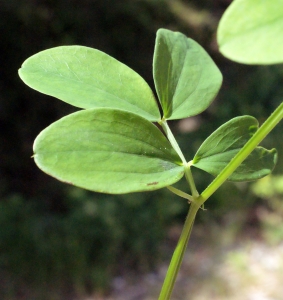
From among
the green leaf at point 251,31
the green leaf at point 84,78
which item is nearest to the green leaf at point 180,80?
the green leaf at point 84,78

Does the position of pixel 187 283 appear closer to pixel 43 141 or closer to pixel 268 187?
pixel 268 187

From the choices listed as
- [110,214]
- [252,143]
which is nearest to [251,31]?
[252,143]

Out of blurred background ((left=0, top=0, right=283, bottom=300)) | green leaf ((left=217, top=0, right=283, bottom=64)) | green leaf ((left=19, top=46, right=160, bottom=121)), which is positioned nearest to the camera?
green leaf ((left=217, top=0, right=283, bottom=64))

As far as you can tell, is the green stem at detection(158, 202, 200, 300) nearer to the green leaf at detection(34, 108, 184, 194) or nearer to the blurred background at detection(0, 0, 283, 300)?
the green leaf at detection(34, 108, 184, 194)

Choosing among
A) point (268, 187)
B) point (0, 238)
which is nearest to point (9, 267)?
point (0, 238)

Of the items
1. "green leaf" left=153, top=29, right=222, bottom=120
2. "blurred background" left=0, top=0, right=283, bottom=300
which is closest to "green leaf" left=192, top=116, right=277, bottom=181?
"green leaf" left=153, top=29, right=222, bottom=120

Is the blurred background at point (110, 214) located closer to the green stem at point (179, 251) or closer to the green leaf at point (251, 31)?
the green stem at point (179, 251)

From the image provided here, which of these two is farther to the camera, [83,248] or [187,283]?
[187,283]
